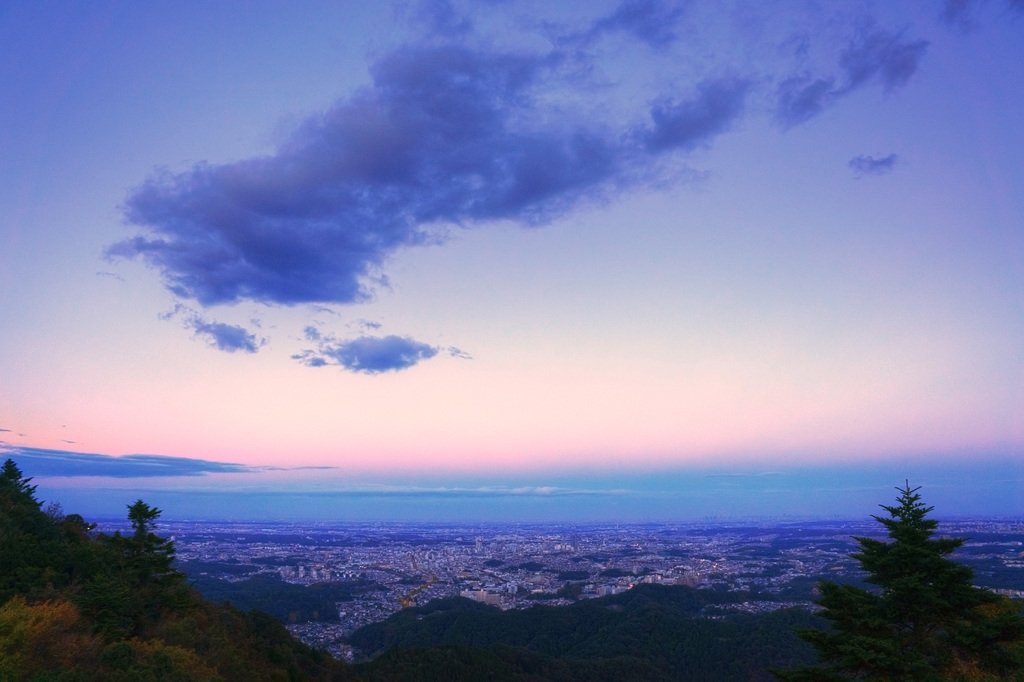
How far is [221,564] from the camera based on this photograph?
238ft

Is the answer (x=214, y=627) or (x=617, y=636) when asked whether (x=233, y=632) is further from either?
(x=617, y=636)

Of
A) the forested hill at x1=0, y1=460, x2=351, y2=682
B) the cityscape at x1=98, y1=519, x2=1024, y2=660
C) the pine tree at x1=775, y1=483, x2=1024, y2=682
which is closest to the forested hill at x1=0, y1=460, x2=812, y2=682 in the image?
the forested hill at x1=0, y1=460, x2=351, y2=682

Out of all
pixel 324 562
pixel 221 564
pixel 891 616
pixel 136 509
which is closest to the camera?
pixel 891 616

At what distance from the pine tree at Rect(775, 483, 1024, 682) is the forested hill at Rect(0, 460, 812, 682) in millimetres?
14601

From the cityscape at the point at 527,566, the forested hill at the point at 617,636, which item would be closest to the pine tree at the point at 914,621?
the forested hill at the point at 617,636

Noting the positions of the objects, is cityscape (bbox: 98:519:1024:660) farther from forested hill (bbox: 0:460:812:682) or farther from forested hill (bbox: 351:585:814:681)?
forested hill (bbox: 0:460:812:682)

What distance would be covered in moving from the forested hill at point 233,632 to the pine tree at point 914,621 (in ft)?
47.9

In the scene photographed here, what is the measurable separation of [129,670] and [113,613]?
15.3 feet

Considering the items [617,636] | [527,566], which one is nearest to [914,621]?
[617,636]

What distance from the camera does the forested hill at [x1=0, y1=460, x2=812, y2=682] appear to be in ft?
41.9

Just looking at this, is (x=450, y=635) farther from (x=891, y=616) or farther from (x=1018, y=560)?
(x=1018, y=560)

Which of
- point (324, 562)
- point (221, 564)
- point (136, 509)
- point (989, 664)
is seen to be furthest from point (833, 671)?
point (324, 562)

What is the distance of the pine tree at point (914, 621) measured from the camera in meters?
13.0

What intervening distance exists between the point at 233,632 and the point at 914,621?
2395cm
